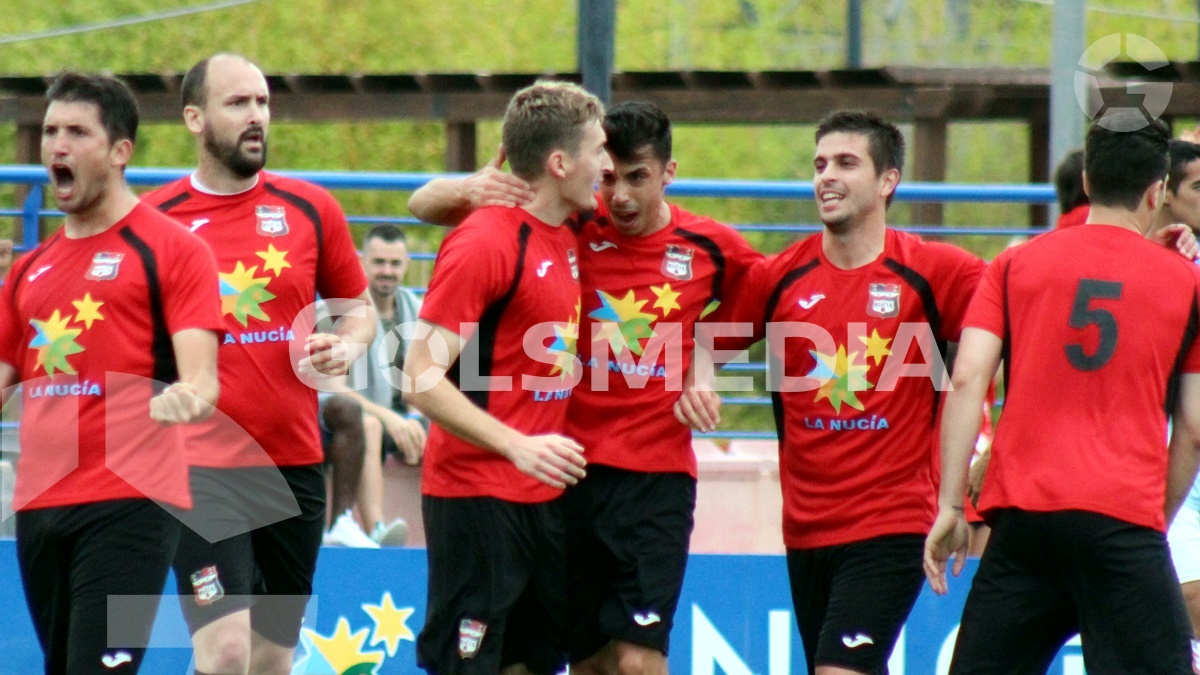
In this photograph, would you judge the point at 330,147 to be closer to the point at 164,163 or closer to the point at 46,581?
the point at 164,163

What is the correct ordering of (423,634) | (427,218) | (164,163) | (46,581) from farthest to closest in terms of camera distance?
(164,163), (427,218), (423,634), (46,581)

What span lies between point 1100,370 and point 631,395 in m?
1.60

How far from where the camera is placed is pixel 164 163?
2659 centimetres

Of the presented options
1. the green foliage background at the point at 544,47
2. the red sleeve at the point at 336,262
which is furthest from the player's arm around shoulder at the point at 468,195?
the green foliage background at the point at 544,47

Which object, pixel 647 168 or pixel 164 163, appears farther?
pixel 164 163

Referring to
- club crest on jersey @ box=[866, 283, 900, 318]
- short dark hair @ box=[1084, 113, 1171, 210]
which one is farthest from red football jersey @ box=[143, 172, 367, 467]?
short dark hair @ box=[1084, 113, 1171, 210]

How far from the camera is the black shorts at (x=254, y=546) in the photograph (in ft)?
17.5

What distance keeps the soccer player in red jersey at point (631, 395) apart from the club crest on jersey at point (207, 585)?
3.92ft

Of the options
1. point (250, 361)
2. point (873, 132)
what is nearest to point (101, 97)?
point (250, 361)

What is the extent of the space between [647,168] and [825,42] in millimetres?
28693

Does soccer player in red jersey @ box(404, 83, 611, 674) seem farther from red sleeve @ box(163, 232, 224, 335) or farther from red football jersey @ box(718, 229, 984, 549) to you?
red football jersey @ box(718, 229, 984, 549)

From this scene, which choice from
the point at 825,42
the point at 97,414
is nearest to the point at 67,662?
the point at 97,414

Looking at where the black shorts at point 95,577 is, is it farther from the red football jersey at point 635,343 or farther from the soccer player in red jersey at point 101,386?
the red football jersey at point 635,343

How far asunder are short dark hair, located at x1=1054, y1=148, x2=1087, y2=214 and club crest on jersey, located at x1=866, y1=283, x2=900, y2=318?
36.3 inches
